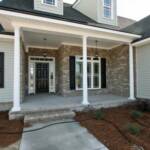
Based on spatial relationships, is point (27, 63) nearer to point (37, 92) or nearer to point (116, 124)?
point (37, 92)

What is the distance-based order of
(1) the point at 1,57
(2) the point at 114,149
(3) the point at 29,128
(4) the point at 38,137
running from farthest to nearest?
(1) the point at 1,57
(3) the point at 29,128
(4) the point at 38,137
(2) the point at 114,149

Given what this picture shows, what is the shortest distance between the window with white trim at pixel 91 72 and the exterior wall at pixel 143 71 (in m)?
2.50

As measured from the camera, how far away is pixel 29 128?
4305 mm

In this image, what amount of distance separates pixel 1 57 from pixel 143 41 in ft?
20.8

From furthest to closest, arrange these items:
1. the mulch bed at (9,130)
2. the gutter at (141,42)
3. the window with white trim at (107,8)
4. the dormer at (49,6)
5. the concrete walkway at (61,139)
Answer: the window with white trim at (107,8) → the dormer at (49,6) → the gutter at (141,42) → the mulch bed at (9,130) → the concrete walkway at (61,139)

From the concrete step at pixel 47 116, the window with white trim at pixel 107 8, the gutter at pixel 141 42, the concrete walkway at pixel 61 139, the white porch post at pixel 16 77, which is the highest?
the window with white trim at pixel 107 8

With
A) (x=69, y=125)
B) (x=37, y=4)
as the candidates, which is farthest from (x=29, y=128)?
(x=37, y=4)

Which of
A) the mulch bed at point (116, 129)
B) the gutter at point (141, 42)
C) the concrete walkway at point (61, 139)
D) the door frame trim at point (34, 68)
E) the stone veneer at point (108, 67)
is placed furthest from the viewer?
the door frame trim at point (34, 68)

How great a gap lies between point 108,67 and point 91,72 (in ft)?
4.30

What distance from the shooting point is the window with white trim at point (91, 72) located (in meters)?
9.02

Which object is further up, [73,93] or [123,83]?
[123,83]

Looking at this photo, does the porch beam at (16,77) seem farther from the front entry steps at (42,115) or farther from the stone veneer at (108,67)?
the stone veneer at (108,67)

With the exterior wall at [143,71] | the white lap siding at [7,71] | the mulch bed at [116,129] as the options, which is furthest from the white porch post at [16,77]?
the exterior wall at [143,71]

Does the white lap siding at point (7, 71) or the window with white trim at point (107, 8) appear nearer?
the white lap siding at point (7, 71)
